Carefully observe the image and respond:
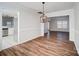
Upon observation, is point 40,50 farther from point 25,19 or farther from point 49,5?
point 49,5

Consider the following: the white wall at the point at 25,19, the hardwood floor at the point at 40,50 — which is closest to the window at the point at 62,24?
the white wall at the point at 25,19

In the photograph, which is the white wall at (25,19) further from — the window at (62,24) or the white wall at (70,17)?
the window at (62,24)

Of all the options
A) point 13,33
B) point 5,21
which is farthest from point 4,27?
point 13,33

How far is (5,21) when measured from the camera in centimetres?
265

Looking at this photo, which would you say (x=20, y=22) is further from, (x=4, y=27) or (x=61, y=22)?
(x=61, y=22)

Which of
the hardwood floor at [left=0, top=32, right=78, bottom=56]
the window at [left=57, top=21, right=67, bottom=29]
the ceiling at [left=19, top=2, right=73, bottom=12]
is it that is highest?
the ceiling at [left=19, top=2, right=73, bottom=12]

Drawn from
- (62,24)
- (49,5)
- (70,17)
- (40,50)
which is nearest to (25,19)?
(49,5)

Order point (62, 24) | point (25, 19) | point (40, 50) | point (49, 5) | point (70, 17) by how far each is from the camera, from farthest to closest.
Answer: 1. point (62, 24)
2. point (70, 17)
3. point (25, 19)
4. point (49, 5)
5. point (40, 50)

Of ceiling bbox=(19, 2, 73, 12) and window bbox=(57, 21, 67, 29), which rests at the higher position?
ceiling bbox=(19, 2, 73, 12)

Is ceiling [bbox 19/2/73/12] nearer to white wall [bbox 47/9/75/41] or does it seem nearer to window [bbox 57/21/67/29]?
white wall [bbox 47/9/75/41]

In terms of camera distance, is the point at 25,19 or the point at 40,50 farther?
the point at 25,19

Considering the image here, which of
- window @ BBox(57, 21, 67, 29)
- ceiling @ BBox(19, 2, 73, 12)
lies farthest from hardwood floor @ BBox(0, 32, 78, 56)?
window @ BBox(57, 21, 67, 29)

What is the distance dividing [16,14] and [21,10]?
36 cm

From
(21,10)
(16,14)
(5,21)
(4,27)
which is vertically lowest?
(4,27)
